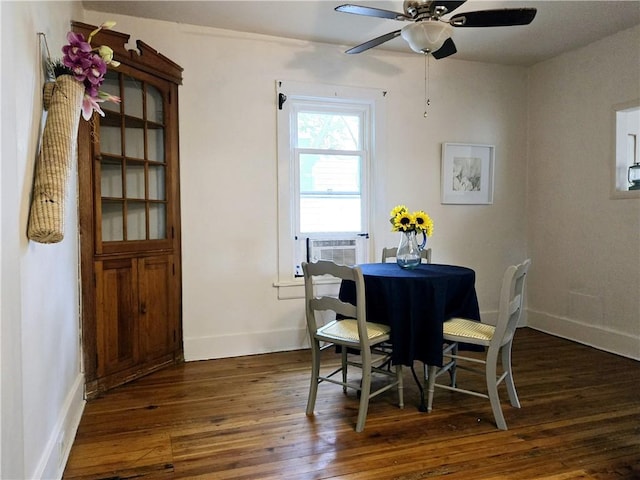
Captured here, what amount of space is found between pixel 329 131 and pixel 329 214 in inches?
29.9

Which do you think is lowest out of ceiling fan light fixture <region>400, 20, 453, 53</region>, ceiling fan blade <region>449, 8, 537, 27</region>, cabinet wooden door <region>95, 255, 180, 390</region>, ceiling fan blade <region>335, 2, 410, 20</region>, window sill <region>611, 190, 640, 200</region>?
cabinet wooden door <region>95, 255, 180, 390</region>

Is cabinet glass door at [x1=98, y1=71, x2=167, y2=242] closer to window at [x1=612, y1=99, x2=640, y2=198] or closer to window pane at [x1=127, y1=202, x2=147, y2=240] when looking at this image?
window pane at [x1=127, y1=202, x2=147, y2=240]

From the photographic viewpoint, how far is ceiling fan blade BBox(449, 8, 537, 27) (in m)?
2.42

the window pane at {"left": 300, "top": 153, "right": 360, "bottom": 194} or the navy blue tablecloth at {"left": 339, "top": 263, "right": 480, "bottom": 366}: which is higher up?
the window pane at {"left": 300, "top": 153, "right": 360, "bottom": 194}

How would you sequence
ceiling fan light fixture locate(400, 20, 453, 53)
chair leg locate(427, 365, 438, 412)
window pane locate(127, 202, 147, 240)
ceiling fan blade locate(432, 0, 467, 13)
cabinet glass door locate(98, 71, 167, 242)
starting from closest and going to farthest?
ceiling fan blade locate(432, 0, 467, 13) < ceiling fan light fixture locate(400, 20, 453, 53) < chair leg locate(427, 365, 438, 412) < cabinet glass door locate(98, 71, 167, 242) < window pane locate(127, 202, 147, 240)

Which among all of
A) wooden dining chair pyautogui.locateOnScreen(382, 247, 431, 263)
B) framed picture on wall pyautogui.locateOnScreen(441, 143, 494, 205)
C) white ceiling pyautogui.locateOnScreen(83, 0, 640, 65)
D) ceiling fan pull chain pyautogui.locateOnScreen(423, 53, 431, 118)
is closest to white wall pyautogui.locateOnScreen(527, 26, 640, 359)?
white ceiling pyautogui.locateOnScreen(83, 0, 640, 65)

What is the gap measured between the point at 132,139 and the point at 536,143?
386 centimetres

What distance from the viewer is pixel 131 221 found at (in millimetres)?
3209

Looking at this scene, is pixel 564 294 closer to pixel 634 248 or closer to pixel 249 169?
pixel 634 248

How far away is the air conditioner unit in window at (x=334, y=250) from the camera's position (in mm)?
4035

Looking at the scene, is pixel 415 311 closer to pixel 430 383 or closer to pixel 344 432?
pixel 430 383

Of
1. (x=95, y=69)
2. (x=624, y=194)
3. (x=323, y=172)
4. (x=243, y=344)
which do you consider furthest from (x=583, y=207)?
(x=95, y=69)

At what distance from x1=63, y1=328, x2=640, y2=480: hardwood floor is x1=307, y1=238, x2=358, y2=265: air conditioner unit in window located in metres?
1.16

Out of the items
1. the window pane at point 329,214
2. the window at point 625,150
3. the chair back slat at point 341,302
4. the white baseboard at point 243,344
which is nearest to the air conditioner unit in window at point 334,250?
the window pane at point 329,214
